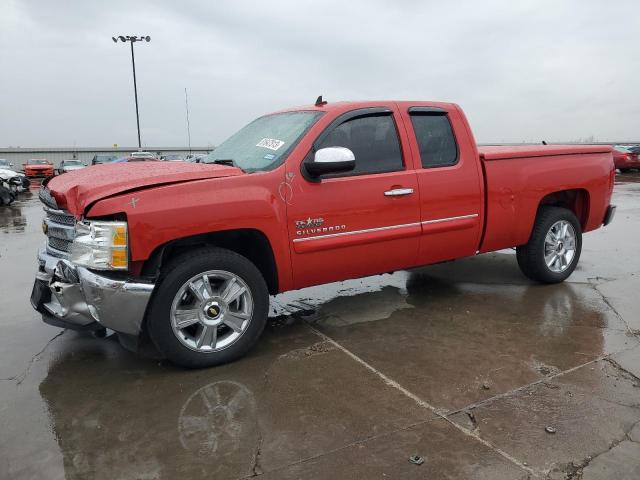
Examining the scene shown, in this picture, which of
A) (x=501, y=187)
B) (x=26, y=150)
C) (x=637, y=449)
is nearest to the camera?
(x=637, y=449)

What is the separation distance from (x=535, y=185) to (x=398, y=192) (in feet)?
5.59

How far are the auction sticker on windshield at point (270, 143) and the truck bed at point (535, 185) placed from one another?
76.6 inches

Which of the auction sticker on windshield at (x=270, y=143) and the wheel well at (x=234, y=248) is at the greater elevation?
the auction sticker on windshield at (x=270, y=143)

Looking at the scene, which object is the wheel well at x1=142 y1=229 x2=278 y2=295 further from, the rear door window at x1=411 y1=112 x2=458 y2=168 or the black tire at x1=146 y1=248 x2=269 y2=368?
the rear door window at x1=411 y1=112 x2=458 y2=168

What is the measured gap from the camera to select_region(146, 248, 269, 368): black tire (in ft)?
10.7

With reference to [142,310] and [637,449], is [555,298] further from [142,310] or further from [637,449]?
[142,310]

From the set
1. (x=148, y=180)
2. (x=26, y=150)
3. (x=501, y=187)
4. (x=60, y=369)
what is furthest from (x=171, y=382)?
(x=26, y=150)

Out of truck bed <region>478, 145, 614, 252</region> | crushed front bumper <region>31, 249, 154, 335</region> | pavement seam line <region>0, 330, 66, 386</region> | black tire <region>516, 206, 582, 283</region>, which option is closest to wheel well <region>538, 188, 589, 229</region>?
truck bed <region>478, 145, 614, 252</region>

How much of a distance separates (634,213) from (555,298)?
7042 mm

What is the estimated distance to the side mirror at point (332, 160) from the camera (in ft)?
11.7

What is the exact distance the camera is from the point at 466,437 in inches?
103

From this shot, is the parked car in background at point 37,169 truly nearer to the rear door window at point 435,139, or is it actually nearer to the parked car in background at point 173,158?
the parked car in background at point 173,158

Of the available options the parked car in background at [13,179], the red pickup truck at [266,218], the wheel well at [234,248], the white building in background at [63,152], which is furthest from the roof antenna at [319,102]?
the white building in background at [63,152]

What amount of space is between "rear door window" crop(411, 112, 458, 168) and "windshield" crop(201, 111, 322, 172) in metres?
0.94
